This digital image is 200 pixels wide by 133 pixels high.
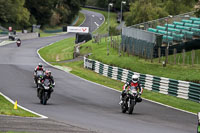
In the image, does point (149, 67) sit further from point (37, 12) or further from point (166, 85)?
point (37, 12)

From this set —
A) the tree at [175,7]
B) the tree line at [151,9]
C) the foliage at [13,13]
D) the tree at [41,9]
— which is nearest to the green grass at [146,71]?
the tree line at [151,9]

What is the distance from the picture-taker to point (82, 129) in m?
14.2

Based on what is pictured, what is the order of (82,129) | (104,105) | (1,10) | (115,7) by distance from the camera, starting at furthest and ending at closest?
(115,7), (1,10), (104,105), (82,129)

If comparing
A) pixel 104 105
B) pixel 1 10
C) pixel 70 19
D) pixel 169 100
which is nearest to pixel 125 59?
pixel 169 100

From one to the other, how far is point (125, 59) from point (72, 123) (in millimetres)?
29159

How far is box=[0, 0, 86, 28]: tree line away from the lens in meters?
107

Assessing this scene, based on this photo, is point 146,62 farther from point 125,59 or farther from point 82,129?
point 82,129

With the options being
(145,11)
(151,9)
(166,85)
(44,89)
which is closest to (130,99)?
(44,89)

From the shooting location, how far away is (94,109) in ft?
68.8

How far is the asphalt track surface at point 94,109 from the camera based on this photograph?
16094 millimetres

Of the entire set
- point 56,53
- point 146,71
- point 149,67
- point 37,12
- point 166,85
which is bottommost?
point 56,53

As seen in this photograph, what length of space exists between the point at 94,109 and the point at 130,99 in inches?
87.8

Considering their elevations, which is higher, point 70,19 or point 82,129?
point 82,129

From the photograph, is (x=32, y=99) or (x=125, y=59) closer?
(x=32, y=99)
